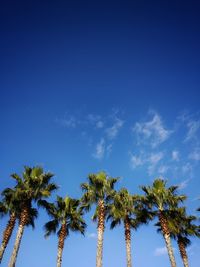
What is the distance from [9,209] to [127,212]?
1171 cm

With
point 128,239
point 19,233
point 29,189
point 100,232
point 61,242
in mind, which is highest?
point 29,189

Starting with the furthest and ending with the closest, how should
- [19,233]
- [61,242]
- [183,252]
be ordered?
[183,252]
[61,242]
[19,233]

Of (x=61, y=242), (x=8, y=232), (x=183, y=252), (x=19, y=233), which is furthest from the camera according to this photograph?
(x=183, y=252)

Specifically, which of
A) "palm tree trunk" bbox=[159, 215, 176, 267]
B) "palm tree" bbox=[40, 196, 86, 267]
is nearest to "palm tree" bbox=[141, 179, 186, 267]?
"palm tree trunk" bbox=[159, 215, 176, 267]

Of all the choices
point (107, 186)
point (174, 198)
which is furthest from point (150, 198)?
point (107, 186)

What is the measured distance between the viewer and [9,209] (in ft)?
86.9

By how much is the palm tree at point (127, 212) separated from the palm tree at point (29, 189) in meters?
6.29

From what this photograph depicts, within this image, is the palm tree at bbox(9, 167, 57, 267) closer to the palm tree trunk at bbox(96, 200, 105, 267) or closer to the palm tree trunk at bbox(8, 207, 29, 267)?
the palm tree trunk at bbox(8, 207, 29, 267)

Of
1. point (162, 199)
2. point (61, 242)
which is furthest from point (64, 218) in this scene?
point (162, 199)

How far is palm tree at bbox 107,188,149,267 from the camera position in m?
26.6

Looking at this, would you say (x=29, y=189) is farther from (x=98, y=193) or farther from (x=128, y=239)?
(x=128, y=239)

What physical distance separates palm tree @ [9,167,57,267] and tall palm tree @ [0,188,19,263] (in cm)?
72

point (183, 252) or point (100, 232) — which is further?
point (183, 252)

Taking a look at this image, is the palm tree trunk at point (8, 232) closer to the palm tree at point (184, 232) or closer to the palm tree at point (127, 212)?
the palm tree at point (127, 212)
